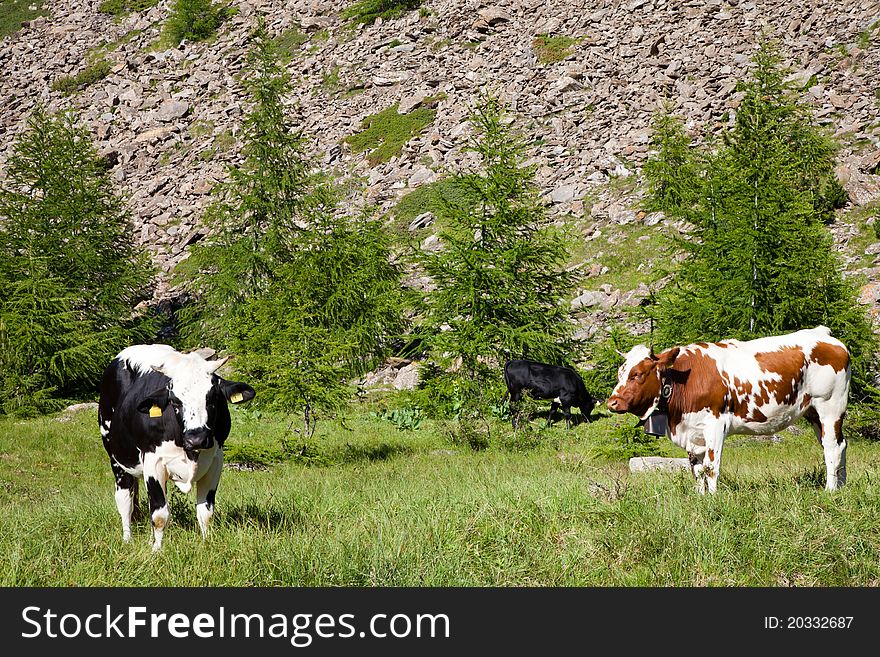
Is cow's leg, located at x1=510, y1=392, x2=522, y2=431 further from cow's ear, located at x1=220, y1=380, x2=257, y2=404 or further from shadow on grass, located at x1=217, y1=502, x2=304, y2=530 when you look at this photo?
cow's ear, located at x1=220, y1=380, x2=257, y2=404

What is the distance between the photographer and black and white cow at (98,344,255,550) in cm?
634

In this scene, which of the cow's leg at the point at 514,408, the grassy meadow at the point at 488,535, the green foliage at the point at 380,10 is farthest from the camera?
the green foliage at the point at 380,10

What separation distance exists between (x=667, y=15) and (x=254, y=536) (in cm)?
5001

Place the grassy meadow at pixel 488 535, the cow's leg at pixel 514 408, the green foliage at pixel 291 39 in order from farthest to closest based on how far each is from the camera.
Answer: the green foliage at pixel 291 39, the cow's leg at pixel 514 408, the grassy meadow at pixel 488 535

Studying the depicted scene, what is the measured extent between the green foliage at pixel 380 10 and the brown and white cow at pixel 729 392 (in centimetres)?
5648

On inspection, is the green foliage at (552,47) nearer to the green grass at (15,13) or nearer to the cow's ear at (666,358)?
the cow's ear at (666,358)

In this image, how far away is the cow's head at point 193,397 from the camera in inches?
246

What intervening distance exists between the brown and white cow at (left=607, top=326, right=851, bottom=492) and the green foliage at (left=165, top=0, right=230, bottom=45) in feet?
211

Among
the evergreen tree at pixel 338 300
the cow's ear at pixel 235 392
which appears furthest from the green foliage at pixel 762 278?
the cow's ear at pixel 235 392

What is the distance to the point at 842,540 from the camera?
5934mm

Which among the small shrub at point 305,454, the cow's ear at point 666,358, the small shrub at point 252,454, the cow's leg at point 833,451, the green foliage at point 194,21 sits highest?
the green foliage at point 194,21

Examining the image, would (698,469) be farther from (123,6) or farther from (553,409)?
(123,6)

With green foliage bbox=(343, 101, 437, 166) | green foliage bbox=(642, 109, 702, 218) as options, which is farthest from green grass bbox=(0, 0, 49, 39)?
green foliage bbox=(642, 109, 702, 218)

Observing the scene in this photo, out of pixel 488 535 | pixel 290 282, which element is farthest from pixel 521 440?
pixel 290 282
